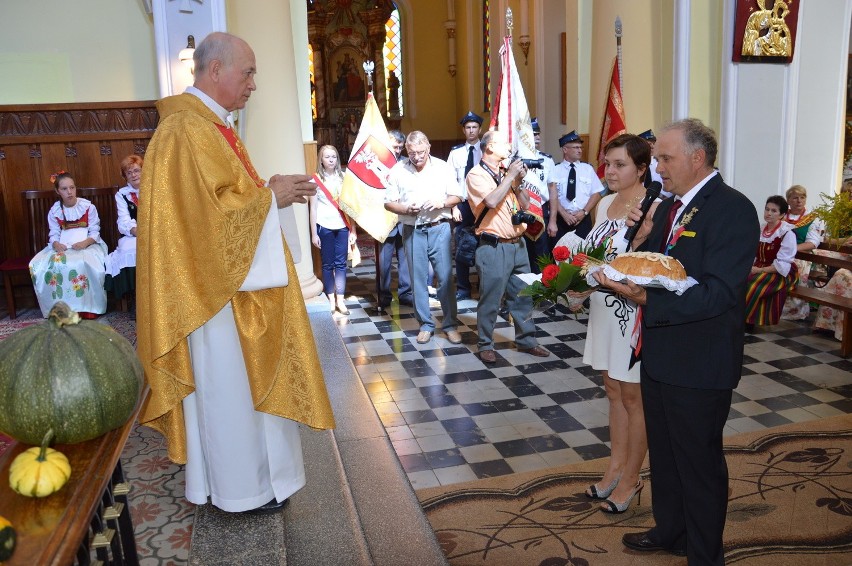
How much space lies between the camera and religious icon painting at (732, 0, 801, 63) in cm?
734

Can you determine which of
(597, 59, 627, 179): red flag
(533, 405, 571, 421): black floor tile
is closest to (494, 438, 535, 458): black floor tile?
(533, 405, 571, 421): black floor tile

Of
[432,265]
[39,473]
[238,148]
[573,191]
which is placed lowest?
[432,265]

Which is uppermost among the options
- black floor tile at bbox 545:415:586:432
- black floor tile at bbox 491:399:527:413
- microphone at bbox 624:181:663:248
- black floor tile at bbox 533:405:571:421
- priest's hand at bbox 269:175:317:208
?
priest's hand at bbox 269:175:317:208

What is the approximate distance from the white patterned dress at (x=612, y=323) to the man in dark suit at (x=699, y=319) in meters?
0.42

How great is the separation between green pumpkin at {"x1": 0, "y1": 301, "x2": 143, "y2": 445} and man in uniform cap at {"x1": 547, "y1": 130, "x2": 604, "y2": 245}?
6.48 m

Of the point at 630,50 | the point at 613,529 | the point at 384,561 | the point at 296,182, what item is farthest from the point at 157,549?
the point at 630,50

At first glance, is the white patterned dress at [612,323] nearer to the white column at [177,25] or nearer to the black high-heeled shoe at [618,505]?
the black high-heeled shoe at [618,505]

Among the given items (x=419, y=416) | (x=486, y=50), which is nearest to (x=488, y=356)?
(x=419, y=416)

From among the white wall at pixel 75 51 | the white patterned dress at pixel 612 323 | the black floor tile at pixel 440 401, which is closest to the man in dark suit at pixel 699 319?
the white patterned dress at pixel 612 323

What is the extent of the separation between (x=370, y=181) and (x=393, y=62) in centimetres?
1077

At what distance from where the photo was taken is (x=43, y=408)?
155 centimetres

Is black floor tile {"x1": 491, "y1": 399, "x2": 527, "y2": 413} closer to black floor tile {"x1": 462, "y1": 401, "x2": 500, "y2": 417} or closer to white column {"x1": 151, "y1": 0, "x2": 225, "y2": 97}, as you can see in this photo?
black floor tile {"x1": 462, "y1": 401, "x2": 500, "y2": 417}

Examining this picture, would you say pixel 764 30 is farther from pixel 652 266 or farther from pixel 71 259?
pixel 71 259

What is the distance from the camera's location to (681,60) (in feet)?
25.4
